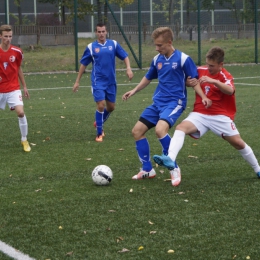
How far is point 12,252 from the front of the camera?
4.77m

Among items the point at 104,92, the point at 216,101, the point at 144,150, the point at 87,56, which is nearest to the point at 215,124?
the point at 216,101

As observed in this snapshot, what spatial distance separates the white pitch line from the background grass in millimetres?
19640

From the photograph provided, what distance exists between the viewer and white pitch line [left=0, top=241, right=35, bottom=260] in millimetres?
4655

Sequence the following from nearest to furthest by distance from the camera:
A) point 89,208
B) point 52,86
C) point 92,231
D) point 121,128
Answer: point 92,231 → point 89,208 → point 121,128 → point 52,86

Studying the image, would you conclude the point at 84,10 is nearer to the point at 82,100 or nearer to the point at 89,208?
the point at 82,100

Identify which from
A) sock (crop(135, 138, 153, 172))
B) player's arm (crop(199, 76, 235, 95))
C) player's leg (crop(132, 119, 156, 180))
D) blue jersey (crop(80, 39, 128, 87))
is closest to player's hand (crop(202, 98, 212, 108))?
player's arm (crop(199, 76, 235, 95))

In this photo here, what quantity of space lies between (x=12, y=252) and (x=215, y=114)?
2922mm

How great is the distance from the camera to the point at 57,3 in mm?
28766

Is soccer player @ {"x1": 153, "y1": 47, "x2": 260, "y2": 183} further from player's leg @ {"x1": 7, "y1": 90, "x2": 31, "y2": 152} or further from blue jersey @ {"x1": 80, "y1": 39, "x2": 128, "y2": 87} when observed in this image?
blue jersey @ {"x1": 80, "y1": 39, "x2": 128, "y2": 87}

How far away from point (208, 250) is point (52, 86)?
15.0 meters

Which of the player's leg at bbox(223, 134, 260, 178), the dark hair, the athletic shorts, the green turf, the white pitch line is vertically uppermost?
the dark hair

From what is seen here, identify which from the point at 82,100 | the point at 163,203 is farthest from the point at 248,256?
the point at 82,100

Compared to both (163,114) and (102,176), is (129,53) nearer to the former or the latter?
(163,114)

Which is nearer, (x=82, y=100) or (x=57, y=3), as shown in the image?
(x=82, y=100)
